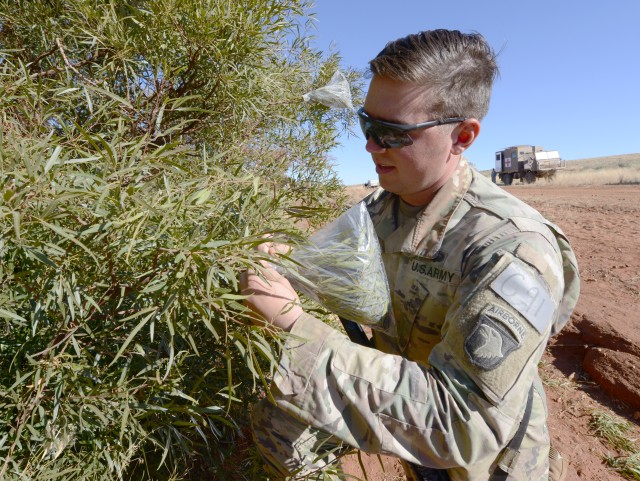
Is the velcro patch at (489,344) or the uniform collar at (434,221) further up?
the uniform collar at (434,221)

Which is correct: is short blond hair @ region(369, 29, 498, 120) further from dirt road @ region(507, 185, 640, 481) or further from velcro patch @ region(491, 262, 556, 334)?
dirt road @ region(507, 185, 640, 481)

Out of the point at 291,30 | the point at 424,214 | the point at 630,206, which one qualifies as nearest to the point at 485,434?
the point at 424,214

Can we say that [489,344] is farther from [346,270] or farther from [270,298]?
[270,298]

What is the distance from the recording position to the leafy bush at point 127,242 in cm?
107

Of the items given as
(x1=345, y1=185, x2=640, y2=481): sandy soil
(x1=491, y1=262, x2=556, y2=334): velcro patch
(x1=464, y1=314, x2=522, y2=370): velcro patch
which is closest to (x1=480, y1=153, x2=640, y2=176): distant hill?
(x1=345, y1=185, x2=640, y2=481): sandy soil

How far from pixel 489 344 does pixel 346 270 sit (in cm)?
46

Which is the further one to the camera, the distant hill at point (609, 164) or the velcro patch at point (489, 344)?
the distant hill at point (609, 164)

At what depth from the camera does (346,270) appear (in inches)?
57.1

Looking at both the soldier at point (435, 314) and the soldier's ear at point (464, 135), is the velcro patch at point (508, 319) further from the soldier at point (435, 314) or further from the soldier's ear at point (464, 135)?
the soldier's ear at point (464, 135)

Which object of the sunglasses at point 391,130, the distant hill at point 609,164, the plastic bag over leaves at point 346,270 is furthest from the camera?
the distant hill at point 609,164

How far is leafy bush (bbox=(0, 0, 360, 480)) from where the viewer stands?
Answer: 107 cm

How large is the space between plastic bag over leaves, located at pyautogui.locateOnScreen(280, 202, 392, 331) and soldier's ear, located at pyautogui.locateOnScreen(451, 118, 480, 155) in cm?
48

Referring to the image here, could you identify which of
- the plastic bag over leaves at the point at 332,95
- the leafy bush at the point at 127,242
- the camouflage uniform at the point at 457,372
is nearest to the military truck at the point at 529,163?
the plastic bag over leaves at the point at 332,95


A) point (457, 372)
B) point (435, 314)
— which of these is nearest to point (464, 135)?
point (435, 314)
